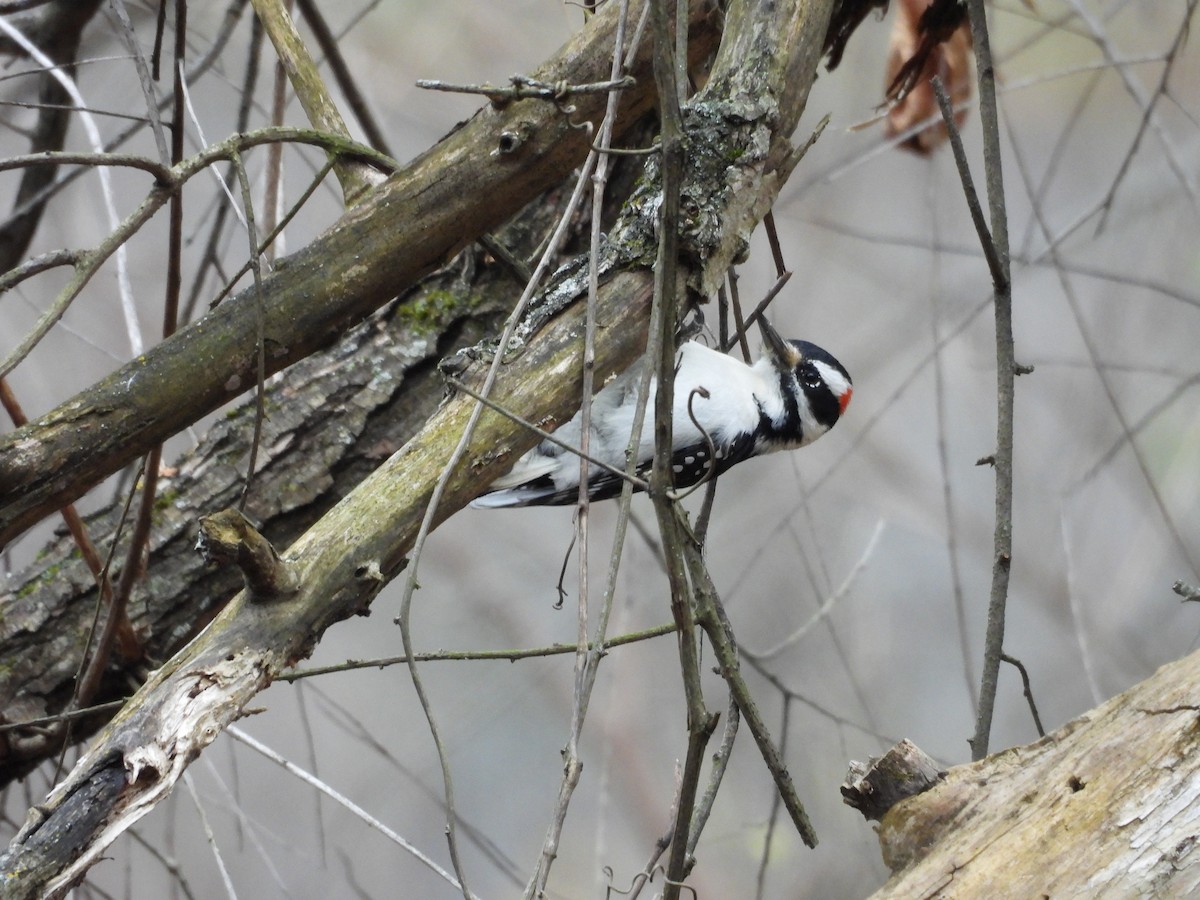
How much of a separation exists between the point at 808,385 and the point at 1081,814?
6.47 ft

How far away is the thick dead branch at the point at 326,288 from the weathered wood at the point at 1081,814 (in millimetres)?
1341

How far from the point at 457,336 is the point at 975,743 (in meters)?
1.67

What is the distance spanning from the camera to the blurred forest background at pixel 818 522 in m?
3.94

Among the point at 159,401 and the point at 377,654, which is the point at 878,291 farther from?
the point at 159,401

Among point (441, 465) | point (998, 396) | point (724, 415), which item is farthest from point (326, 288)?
point (724, 415)

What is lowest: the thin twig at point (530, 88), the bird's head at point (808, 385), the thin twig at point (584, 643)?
the thin twig at point (584, 643)

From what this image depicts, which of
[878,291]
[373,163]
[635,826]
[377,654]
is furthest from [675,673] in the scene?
[373,163]

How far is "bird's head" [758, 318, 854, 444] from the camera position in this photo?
316 cm

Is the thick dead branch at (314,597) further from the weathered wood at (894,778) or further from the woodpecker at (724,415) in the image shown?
the woodpecker at (724,415)

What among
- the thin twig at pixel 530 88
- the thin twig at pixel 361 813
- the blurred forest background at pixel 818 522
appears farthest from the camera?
the blurred forest background at pixel 818 522

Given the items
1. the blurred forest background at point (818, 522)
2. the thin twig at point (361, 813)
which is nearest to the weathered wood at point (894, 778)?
the thin twig at point (361, 813)

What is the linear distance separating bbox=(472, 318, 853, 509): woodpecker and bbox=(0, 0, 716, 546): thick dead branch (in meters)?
0.97

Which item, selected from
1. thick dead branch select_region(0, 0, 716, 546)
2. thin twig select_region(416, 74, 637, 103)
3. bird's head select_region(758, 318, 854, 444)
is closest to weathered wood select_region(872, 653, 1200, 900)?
thin twig select_region(416, 74, 637, 103)

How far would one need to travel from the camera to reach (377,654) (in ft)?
15.0
